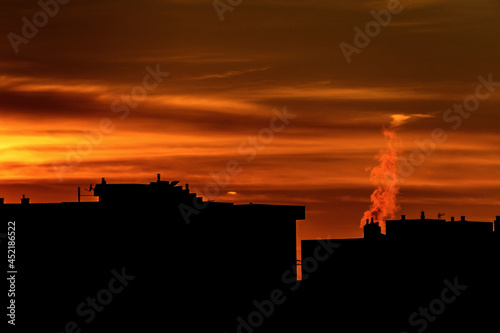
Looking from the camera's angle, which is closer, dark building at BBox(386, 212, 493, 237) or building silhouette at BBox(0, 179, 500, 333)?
building silhouette at BBox(0, 179, 500, 333)

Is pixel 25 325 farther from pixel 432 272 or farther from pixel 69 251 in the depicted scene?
pixel 432 272

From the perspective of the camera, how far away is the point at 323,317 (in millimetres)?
66188

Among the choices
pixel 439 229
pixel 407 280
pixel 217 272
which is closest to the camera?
pixel 407 280

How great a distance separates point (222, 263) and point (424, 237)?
1125cm

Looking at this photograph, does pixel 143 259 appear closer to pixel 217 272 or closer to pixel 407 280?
pixel 217 272

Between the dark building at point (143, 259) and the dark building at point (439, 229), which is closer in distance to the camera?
the dark building at point (143, 259)

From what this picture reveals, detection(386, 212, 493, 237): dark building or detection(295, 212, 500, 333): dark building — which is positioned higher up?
detection(386, 212, 493, 237): dark building

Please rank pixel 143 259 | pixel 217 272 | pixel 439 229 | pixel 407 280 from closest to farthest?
1. pixel 407 280
2. pixel 143 259
3. pixel 439 229
4. pixel 217 272

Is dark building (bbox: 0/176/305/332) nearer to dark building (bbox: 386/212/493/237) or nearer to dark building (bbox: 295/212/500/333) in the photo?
dark building (bbox: 295/212/500/333)

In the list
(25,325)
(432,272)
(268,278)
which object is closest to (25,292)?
Answer: (25,325)

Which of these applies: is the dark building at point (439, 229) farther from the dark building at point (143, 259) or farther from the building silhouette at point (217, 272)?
the dark building at point (143, 259)

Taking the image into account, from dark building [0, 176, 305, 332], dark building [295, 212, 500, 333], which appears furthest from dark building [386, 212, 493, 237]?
dark building [0, 176, 305, 332]

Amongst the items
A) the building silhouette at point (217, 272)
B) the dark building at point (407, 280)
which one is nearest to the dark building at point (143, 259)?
the building silhouette at point (217, 272)

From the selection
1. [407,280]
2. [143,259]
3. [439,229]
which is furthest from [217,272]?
[439,229]
